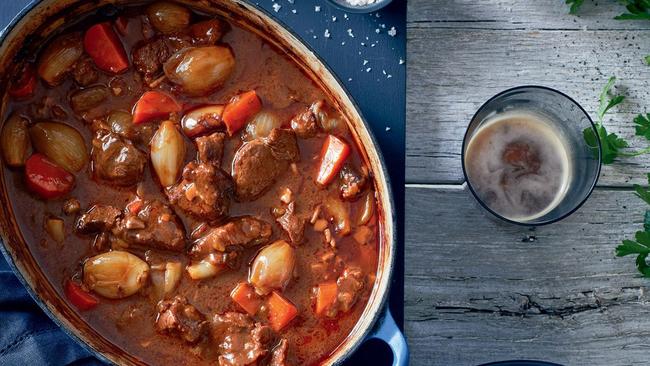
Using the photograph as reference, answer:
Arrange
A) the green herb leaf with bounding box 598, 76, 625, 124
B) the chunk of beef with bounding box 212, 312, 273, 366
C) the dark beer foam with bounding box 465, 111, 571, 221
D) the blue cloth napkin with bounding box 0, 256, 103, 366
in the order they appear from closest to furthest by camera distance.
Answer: the chunk of beef with bounding box 212, 312, 273, 366
the blue cloth napkin with bounding box 0, 256, 103, 366
the dark beer foam with bounding box 465, 111, 571, 221
the green herb leaf with bounding box 598, 76, 625, 124

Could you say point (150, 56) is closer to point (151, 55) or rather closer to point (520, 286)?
point (151, 55)

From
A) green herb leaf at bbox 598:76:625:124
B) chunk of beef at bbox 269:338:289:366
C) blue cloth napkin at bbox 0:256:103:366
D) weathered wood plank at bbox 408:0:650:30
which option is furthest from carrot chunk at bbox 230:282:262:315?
green herb leaf at bbox 598:76:625:124

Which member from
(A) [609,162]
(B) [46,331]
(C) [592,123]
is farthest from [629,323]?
(B) [46,331]

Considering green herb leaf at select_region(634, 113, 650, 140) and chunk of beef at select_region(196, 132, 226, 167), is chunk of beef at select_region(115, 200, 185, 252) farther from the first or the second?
green herb leaf at select_region(634, 113, 650, 140)

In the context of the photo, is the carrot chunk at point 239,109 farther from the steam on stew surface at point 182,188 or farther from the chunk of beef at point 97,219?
the chunk of beef at point 97,219

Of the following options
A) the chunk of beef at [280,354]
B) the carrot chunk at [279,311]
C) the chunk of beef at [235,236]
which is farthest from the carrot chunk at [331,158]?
the chunk of beef at [280,354]

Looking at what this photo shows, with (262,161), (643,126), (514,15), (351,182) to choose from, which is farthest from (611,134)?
(262,161)
